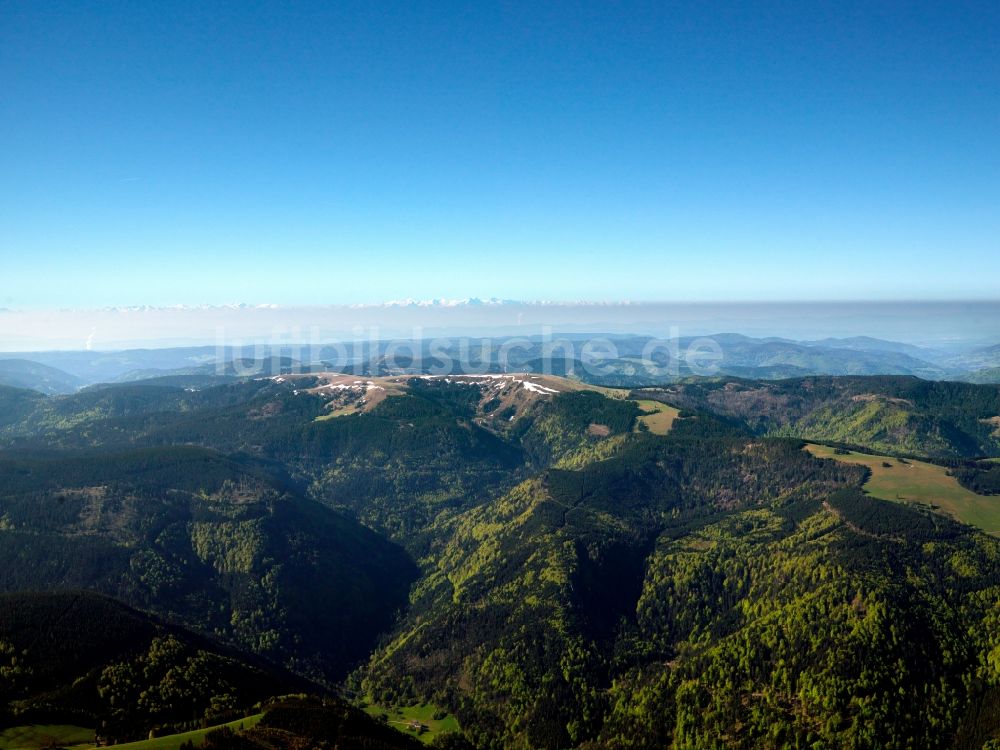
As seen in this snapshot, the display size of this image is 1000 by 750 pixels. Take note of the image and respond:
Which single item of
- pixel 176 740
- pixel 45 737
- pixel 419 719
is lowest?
pixel 419 719

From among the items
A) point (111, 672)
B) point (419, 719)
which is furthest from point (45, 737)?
point (419, 719)

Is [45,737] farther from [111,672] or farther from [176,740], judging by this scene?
[176,740]

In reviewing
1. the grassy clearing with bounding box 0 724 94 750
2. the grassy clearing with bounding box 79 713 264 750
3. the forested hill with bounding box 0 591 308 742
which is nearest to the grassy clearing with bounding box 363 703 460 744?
the forested hill with bounding box 0 591 308 742

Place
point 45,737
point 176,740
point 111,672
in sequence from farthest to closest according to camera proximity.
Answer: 1. point 111,672
2. point 45,737
3. point 176,740

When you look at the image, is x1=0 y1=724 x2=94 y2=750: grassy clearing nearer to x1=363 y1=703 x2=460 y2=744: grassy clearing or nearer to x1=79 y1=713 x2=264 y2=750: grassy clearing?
x1=79 y1=713 x2=264 y2=750: grassy clearing

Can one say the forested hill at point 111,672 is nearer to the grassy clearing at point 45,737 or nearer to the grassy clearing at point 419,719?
the grassy clearing at point 45,737
